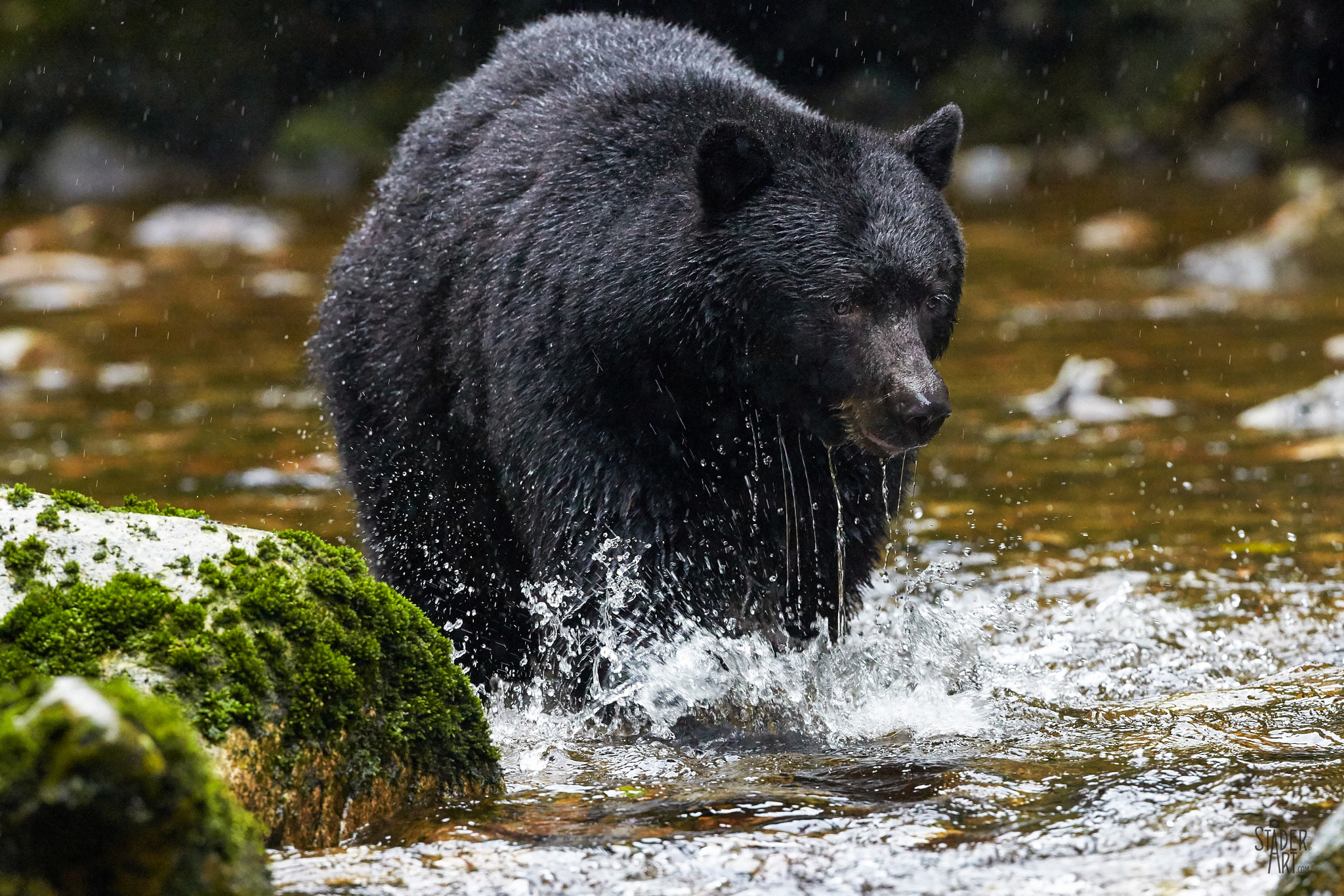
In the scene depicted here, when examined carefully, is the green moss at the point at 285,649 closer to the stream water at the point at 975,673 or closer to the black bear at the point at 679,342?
the stream water at the point at 975,673

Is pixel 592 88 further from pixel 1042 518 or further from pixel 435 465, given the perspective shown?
pixel 1042 518

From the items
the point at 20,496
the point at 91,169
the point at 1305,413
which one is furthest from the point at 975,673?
the point at 91,169

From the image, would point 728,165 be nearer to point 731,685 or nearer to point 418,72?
point 731,685

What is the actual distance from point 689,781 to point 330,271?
3.15 m

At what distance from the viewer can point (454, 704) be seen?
346cm

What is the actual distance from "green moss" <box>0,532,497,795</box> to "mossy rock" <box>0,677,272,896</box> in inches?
26.0

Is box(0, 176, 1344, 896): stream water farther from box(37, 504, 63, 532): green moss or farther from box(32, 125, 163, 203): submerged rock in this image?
box(32, 125, 163, 203): submerged rock

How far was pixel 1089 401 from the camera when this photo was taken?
8.91 m

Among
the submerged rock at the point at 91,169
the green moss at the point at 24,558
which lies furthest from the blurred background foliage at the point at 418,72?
the green moss at the point at 24,558

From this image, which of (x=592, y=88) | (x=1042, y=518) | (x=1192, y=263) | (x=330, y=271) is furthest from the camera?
(x=1192, y=263)

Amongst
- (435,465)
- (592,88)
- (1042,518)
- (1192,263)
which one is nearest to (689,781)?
(435,465)

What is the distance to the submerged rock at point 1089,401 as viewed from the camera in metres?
8.72

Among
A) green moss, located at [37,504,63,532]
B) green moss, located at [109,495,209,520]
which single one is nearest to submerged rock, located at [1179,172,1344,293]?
green moss, located at [109,495,209,520]

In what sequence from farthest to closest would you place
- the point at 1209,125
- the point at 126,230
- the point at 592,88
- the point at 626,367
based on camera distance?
the point at 1209,125 → the point at 126,230 → the point at 592,88 → the point at 626,367
